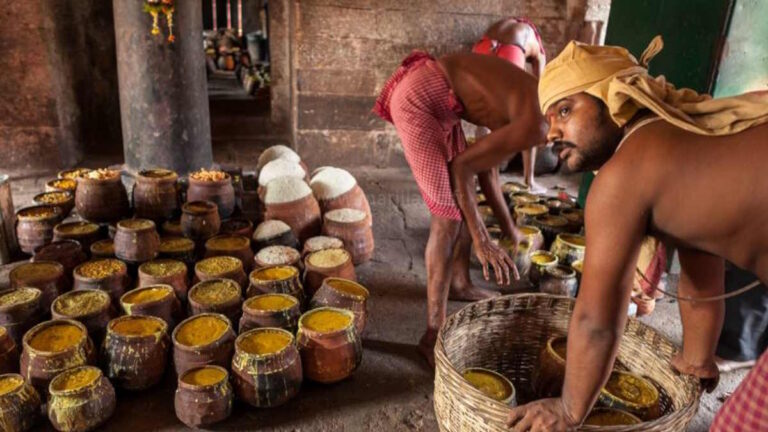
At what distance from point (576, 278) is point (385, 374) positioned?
4.29ft

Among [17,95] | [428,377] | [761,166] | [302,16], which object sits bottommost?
[428,377]

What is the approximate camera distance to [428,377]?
8.47 feet

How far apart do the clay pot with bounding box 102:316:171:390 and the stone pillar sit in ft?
8.73

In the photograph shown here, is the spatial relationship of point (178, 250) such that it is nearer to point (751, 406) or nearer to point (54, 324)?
point (54, 324)

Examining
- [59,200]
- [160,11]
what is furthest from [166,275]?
[160,11]

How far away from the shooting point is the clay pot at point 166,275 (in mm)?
2697

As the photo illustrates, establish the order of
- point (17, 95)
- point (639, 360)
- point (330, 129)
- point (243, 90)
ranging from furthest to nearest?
point (243, 90) < point (330, 129) < point (17, 95) < point (639, 360)

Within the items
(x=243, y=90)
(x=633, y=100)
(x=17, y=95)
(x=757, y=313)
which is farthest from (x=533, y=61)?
(x=243, y=90)

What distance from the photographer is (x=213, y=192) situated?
11.7 feet

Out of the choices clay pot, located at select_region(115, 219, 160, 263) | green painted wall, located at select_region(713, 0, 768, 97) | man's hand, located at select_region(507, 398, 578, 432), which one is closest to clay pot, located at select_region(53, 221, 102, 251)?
clay pot, located at select_region(115, 219, 160, 263)

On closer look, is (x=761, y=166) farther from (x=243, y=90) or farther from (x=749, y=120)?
(x=243, y=90)

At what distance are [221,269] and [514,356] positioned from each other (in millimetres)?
1509

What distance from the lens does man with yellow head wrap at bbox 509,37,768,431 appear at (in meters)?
1.23

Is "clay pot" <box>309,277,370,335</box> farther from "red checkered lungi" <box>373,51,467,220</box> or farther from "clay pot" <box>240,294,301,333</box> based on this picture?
"red checkered lungi" <box>373,51,467,220</box>
